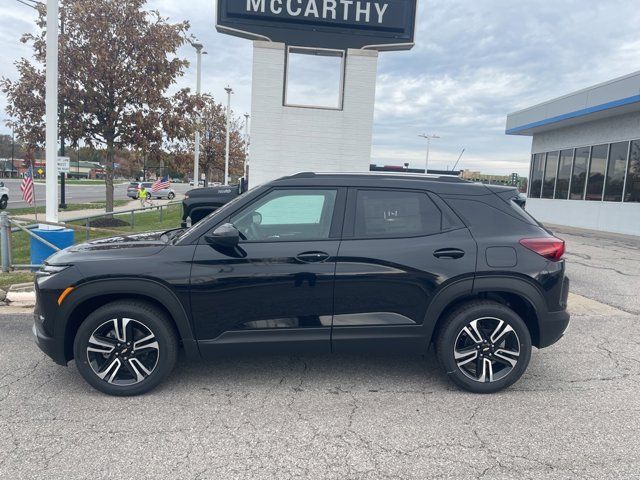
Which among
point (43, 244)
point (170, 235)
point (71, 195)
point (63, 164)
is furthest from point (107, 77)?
point (71, 195)

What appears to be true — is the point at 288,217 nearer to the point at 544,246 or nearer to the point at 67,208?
the point at 544,246

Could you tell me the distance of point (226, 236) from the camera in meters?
3.34

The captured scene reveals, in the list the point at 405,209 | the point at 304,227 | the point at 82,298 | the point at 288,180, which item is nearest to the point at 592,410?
the point at 405,209

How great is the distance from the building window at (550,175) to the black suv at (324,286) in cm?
2143

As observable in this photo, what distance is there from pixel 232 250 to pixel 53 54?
6.63 meters

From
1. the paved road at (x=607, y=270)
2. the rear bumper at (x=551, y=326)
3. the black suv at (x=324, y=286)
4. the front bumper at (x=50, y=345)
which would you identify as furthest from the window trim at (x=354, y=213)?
the paved road at (x=607, y=270)

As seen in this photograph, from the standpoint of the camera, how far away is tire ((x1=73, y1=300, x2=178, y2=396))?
342cm

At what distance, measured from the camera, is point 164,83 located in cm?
1450

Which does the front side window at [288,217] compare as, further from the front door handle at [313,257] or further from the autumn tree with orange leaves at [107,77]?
the autumn tree with orange leaves at [107,77]

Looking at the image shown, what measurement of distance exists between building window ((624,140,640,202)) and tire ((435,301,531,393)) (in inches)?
661

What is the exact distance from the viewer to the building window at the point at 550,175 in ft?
73.7

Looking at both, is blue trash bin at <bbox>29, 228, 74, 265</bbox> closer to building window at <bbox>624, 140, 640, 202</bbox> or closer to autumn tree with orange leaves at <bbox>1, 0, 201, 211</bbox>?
autumn tree with orange leaves at <bbox>1, 0, 201, 211</bbox>

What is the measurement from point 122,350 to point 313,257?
1.65m

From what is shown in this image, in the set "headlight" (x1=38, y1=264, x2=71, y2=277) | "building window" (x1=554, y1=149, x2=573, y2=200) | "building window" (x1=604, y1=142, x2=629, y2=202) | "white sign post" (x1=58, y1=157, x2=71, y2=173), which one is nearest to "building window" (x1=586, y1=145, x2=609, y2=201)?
"building window" (x1=604, y1=142, x2=629, y2=202)
